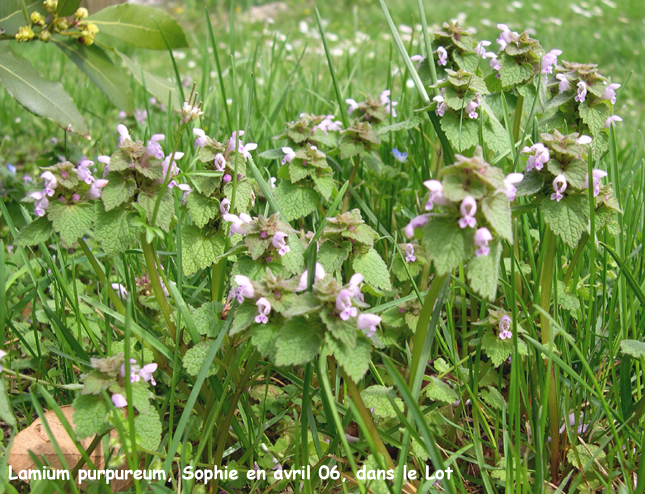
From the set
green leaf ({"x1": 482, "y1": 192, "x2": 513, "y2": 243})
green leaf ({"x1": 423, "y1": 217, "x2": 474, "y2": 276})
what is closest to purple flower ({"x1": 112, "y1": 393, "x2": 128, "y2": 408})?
green leaf ({"x1": 423, "y1": 217, "x2": 474, "y2": 276})

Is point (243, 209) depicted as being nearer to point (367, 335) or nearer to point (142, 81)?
point (367, 335)

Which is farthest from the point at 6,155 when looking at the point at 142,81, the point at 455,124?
the point at 455,124

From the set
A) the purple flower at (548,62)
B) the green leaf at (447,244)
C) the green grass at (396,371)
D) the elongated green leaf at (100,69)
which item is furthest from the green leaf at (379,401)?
the elongated green leaf at (100,69)

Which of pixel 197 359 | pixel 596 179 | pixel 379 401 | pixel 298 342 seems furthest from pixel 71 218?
pixel 596 179

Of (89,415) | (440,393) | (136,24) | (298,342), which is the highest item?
(136,24)

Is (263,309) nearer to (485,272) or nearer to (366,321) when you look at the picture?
(366,321)

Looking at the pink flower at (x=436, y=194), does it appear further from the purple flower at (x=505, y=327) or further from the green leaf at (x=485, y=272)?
the purple flower at (x=505, y=327)

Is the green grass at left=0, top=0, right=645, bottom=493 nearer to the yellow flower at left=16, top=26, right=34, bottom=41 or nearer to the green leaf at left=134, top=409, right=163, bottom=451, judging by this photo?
the green leaf at left=134, top=409, right=163, bottom=451

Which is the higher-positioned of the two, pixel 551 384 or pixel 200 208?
pixel 200 208
